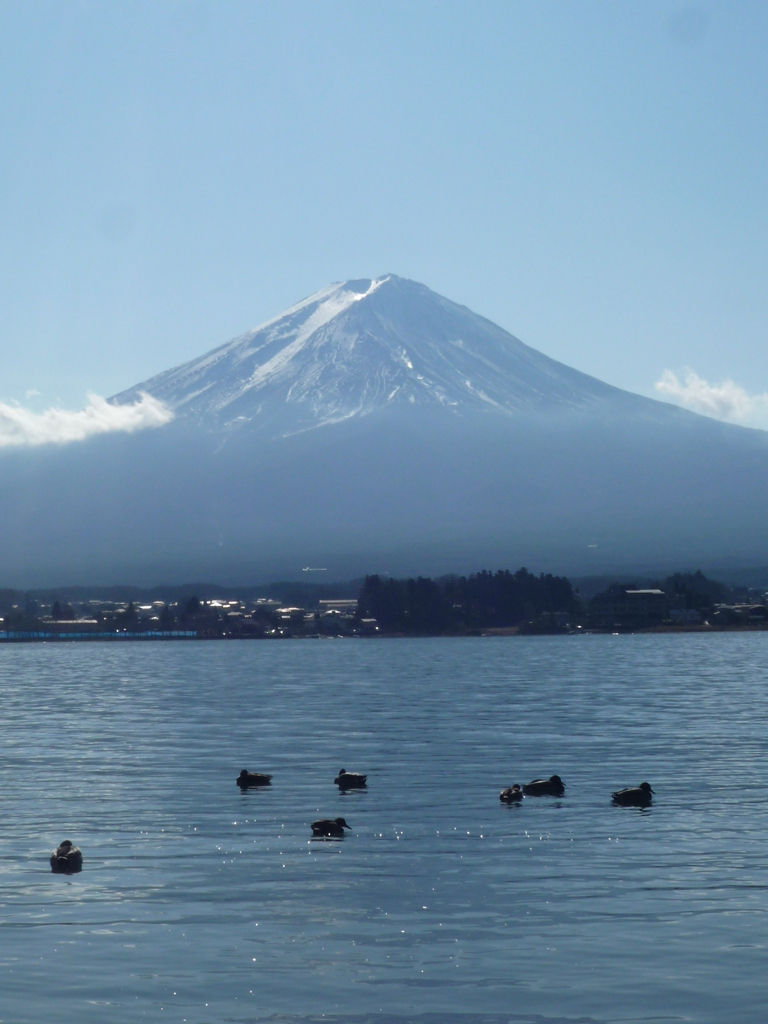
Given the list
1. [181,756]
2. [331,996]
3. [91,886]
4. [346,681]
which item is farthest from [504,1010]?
[346,681]

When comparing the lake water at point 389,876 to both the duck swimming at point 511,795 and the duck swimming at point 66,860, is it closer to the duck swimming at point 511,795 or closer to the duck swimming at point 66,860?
the duck swimming at point 66,860

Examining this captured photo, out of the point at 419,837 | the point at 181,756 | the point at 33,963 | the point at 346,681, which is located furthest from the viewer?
the point at 346,681

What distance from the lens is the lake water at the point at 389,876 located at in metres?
15.6

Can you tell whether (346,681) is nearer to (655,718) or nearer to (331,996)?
(655,718)

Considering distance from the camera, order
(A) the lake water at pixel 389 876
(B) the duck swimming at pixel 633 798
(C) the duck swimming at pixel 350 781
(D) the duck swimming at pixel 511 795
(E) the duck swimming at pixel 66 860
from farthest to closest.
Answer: (C) the duck swimming at pixel 350 781
(D) the duck swimming at pixel 511 795
(B) the duck swimming at pixel 633 798
(E) the duck swimming at pixel 66 860
(A) the lake water at pixel 389 876

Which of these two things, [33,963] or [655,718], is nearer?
[33,963]

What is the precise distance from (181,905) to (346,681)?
214ft

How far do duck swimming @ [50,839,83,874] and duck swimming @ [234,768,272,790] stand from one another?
1017 centimetres

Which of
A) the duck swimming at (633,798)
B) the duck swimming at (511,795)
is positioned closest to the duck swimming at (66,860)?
the duck swimming at (511,795)

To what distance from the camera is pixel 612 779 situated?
3384cm

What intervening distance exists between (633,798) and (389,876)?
28.8 ft

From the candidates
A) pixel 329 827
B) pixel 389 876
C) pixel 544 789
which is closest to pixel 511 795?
pixel 544 789

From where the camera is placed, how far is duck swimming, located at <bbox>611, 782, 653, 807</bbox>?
28.9m

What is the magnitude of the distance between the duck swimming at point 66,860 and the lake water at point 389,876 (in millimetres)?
214
